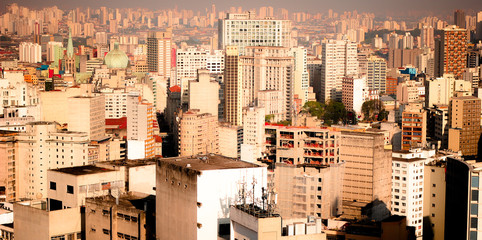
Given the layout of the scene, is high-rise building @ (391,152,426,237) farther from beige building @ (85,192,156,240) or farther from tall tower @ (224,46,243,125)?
tall tower @ (224,46,243,125)

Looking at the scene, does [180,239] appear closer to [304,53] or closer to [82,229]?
[82,229]

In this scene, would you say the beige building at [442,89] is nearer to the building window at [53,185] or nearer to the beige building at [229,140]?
the beige building at [229,140]

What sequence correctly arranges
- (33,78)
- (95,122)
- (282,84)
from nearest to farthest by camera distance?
1. (95,122)
2. (282,84)
3. (33,78)

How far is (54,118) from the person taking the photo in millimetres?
21141

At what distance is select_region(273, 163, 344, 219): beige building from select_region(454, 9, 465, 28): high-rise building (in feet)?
56.5

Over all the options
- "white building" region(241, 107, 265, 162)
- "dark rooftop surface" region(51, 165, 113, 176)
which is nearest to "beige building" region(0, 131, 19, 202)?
"white building" region(241, 107, 265, 162)

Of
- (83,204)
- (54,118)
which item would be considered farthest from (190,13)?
(83,204)

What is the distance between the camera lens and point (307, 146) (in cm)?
1273

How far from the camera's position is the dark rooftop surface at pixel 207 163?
836 centimetres

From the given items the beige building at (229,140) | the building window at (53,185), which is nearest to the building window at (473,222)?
the building window at (53,185)

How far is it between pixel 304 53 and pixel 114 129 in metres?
12.7

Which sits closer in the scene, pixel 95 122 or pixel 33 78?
pixel 95 122

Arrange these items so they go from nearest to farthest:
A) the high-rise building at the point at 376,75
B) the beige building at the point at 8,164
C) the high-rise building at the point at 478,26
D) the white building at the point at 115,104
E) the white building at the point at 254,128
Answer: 1. the beige building at the point at 8,164
2. the white building at the point at 254,128
3. the white building at the point at 115,104
4. the high-rise building at the point at 478,26
5. the high-rise building at the point at 376,75

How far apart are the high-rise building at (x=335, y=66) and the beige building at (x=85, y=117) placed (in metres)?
11.9
